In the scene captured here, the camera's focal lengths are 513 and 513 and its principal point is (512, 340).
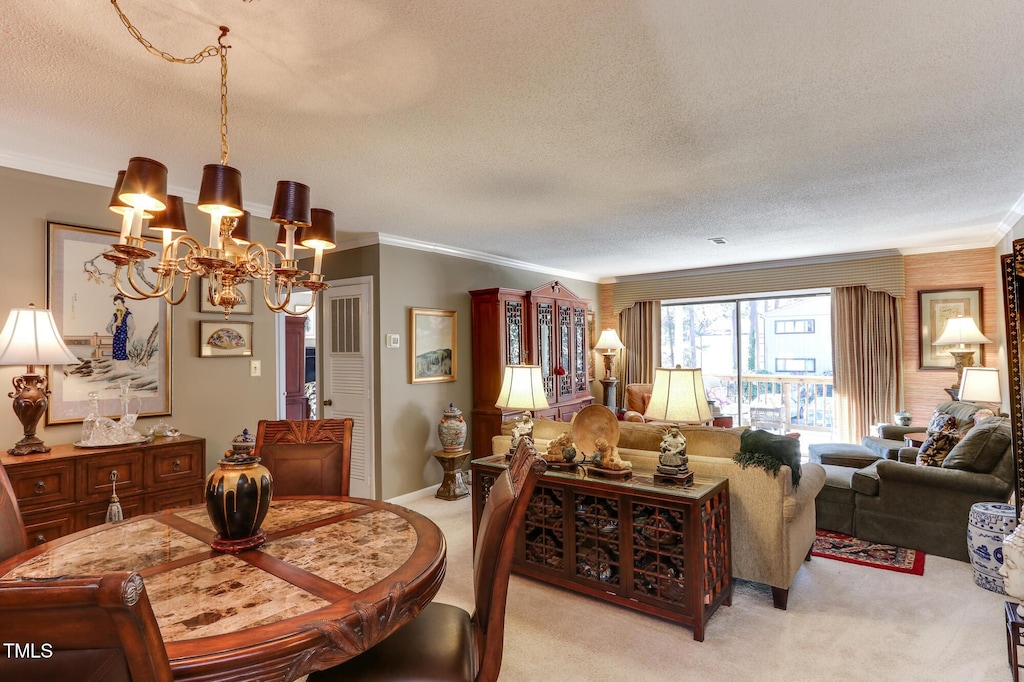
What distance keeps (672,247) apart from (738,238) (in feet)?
2.33

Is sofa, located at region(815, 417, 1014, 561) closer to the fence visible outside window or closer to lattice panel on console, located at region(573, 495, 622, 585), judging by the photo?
lattice panel on console, located at region(573, 495, 622, 585)

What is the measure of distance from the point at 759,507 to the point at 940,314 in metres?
4.63

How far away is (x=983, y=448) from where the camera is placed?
334 centimetres

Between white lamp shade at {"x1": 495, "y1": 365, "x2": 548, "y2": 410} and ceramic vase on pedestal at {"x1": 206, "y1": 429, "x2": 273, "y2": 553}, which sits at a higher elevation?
white lamp shade at {"x1": 495, "y1": 365, "x2": 548, "y2": 410}

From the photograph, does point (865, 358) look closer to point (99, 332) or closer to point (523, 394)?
point (523, 394)

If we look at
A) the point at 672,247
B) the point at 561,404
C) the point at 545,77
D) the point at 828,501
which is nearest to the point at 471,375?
the point at 561,404

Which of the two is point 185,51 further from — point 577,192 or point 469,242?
point 469,242

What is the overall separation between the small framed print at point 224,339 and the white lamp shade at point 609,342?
5.00 meters

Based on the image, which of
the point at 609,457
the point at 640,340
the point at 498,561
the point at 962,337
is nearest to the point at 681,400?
the point at 609,457

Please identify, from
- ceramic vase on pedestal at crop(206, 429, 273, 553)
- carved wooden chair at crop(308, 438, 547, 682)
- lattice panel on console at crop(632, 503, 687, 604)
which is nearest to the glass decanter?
ceramic vase on pedestal at crop(206, 429, 273, 553)

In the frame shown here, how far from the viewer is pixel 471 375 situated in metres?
5.80

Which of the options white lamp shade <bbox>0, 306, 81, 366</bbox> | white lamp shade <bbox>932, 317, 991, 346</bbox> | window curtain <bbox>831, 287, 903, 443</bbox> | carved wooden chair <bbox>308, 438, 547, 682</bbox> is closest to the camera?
carved wooden chair <bbox>308, 438, 547, 682</bbox>

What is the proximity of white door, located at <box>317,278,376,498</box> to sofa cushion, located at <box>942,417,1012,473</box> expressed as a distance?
4.56 metres

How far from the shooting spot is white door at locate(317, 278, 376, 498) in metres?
4.91
